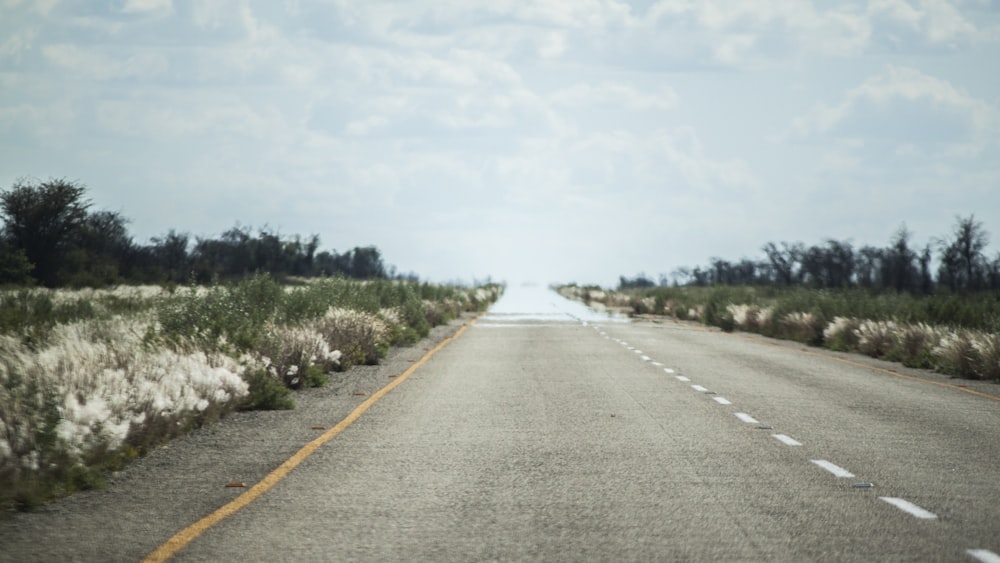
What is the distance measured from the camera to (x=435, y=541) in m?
6.41

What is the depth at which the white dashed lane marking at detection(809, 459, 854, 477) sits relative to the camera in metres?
8.82

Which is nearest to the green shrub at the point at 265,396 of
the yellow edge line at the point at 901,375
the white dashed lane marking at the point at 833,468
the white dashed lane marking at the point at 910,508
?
the white dashed lane marking at the point at 833,468

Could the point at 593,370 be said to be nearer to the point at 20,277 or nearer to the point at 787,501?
the point at 787,501

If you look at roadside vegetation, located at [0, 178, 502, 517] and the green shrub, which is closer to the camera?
roadside vegetation, located at [0, 178, 502, 517]

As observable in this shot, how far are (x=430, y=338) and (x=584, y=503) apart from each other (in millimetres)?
24424

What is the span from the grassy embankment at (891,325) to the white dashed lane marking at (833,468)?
11.9 metres

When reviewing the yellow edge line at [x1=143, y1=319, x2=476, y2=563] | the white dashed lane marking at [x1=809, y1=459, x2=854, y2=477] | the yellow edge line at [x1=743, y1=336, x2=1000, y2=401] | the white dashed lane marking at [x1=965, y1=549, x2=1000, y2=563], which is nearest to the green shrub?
the yellow edge line at [x1=143, y1=319, x2=476, y2=563]

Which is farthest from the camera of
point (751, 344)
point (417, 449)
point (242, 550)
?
point (751, 344)

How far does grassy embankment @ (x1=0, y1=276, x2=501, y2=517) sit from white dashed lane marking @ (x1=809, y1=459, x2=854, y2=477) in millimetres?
6057

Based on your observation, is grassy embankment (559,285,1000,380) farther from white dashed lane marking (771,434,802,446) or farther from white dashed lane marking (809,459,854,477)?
white dashed lane marking (809,459,854,477)

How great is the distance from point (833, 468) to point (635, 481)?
6.38 ft

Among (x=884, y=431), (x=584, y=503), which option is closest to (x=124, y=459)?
(x=584, y=503)

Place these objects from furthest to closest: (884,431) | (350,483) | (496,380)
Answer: (496,380) < (884,431) < (350,483)

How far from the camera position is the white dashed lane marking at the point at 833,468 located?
8820 millimetres
